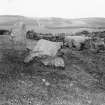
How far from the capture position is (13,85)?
6.35 meters

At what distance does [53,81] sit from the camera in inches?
264

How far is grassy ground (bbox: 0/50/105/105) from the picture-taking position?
5832mm

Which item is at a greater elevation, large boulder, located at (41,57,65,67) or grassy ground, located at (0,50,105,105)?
large boulder, located at (41,57,65,67)

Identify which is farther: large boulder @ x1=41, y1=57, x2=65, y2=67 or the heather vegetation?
large boulder @ x1=41, y1=57, x2=65, y2=67

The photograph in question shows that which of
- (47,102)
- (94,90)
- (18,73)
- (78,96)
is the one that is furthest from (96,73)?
(18,73)

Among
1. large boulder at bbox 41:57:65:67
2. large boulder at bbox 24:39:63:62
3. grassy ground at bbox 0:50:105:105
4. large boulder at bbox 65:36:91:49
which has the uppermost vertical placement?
large boulder at bbox 65:36:91:49

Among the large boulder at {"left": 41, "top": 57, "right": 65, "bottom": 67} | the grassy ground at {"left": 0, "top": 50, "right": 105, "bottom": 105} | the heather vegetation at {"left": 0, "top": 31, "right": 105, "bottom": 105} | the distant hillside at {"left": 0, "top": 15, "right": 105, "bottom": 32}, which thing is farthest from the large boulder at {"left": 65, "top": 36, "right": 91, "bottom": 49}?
the distant hillside at {"left": 0, "top": 15, "right": 105, "bottom": 32}

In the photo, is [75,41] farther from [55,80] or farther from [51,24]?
[51,24]

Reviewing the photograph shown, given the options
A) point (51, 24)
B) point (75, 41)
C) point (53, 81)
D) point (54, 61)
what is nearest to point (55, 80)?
point (53, 81)

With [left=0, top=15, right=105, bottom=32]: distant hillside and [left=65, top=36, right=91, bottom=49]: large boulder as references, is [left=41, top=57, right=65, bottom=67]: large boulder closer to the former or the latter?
[left=65, top=36, right=91, bottom=49]: large boulder

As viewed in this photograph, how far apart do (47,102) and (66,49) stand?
137 inches

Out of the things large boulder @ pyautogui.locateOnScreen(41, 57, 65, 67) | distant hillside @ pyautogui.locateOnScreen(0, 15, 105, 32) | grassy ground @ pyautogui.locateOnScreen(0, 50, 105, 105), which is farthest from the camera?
distant hillside @ pyautogui.locateOnScreen(0, 15, 105, 32)

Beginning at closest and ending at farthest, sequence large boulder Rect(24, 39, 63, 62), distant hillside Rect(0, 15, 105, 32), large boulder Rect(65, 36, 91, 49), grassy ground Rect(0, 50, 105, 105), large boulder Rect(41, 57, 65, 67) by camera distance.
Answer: grassy ground Rect(0, 50, 105, 105), large boulder Rect(41, 57, 65, 67), large boulder Rect(24, 39, 63, 62), large boulder Rect(65, 36, 91, 49), distant hillside Rect(0, 15, 105, 32)

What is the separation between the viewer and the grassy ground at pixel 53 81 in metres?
5.83
